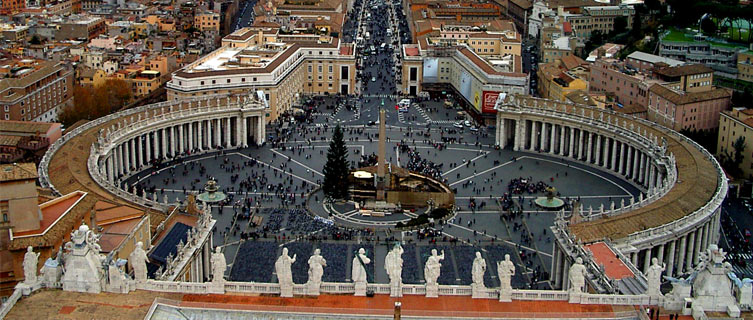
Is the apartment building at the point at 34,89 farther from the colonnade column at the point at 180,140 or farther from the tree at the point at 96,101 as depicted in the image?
the colonnade column at the point at 180,140

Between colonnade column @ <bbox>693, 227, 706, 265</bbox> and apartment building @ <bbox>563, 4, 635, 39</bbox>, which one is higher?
apartment building @ <bbox>563, 4, 635, 39</bbox>

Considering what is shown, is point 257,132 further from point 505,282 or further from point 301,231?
point 505,282

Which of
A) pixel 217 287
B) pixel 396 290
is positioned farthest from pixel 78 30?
pixel 396 290

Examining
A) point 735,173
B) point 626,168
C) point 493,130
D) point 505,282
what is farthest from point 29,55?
point 505,282

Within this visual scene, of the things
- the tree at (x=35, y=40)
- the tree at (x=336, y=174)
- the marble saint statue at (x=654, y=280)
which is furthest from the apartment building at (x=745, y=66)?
the tree at (x=35, y=40)

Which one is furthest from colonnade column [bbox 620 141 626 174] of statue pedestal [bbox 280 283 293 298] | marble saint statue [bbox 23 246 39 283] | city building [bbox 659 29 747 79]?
marble saint statue [bbox 23 246 39 283]

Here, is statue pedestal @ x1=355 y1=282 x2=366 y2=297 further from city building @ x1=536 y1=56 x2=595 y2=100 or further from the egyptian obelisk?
city building @ x1=536 y1=56 x2=595 y2=100

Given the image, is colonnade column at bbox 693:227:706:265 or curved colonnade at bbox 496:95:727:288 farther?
colonnade column at bbox 693:227:706:265
